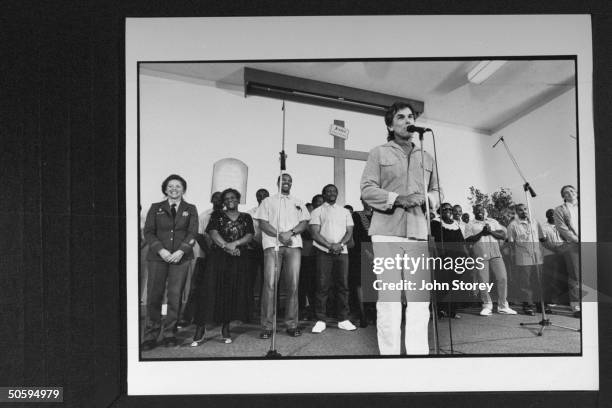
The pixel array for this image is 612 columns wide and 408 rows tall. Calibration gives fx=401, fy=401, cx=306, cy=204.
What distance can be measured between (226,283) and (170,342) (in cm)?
42

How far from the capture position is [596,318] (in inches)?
83.9

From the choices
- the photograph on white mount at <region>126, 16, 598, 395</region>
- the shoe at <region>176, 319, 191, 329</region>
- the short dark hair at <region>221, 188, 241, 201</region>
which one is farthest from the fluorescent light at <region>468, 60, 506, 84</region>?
the shoe at <region>176, 319, 191, 329</region>

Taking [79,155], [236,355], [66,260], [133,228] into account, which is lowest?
[236,355]

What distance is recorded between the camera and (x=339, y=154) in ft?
6.97

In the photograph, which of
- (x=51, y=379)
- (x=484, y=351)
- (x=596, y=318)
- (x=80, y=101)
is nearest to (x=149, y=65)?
(x=80, y=101)

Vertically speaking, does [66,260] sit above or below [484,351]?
above

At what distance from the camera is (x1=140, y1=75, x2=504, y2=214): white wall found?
2.10m

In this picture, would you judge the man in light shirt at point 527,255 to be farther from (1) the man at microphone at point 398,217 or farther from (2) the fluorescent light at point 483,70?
(2) the fluorescent light at point 483,70

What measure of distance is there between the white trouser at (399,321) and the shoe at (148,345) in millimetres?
1188

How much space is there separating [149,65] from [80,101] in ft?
1.34

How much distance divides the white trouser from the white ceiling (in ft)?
2.31

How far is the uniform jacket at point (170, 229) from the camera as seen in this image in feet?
6.87

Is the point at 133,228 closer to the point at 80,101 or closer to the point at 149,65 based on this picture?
the point at 80,101

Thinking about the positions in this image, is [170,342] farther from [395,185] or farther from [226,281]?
[395,185]
